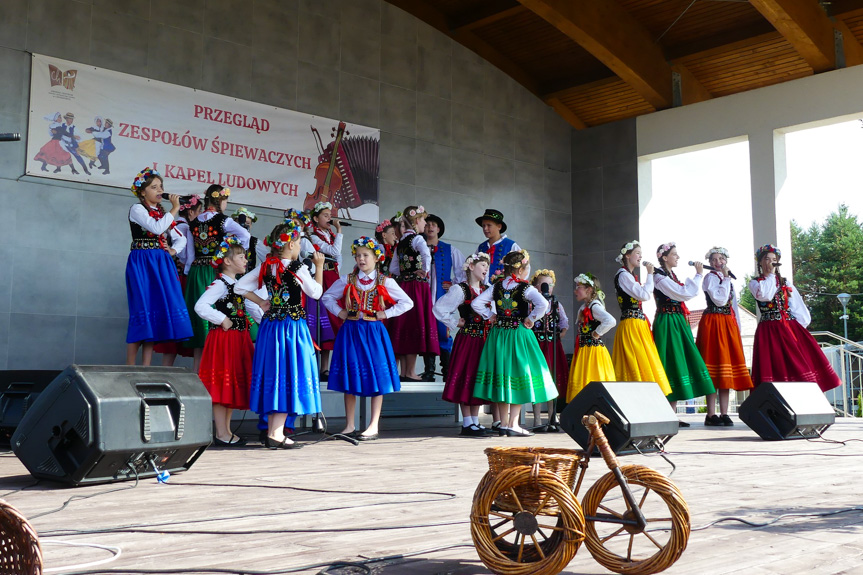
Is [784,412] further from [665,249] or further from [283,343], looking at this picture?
[283,343]

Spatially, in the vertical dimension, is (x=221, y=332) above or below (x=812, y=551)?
above

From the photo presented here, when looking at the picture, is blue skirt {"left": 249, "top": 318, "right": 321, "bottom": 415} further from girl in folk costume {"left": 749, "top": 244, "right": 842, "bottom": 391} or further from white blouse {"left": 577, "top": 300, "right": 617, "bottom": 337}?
girl in folk costume {"left": 749, "top": 244, "right": 842, "bottom": 391}

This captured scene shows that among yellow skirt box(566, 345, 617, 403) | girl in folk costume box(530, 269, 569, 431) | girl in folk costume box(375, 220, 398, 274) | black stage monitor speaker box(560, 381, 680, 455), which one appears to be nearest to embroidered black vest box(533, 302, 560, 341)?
girl in folk costume box(530, 269, 569, 431)

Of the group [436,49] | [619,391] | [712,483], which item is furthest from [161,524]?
[436,49]

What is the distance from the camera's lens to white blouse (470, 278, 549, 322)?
18.5 ft

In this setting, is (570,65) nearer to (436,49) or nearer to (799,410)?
(436,49)

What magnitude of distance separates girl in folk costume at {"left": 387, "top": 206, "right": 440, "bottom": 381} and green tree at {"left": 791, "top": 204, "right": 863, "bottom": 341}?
104 feet

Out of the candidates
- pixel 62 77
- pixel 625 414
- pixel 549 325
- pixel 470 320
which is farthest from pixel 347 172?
pixel 625 414

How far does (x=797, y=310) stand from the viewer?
6.84 meters

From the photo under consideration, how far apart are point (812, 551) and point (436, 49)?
28.6 feet

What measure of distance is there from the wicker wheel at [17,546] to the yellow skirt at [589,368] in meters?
5.11

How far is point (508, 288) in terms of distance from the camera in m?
5.74

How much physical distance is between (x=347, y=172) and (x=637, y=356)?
12.5 ft

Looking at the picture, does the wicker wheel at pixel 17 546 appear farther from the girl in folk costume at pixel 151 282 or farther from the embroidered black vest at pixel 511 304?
the embroidered black vest at pixel 511 304
